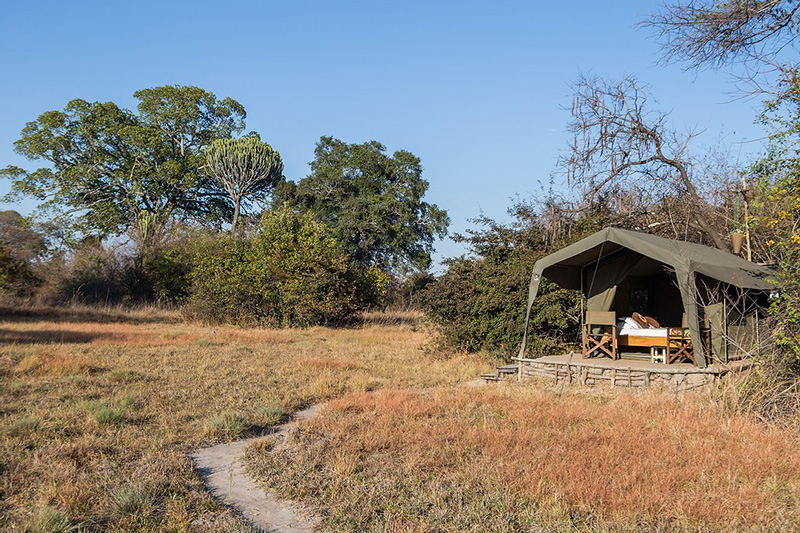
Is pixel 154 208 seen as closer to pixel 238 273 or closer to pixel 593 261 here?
pixel 238 273

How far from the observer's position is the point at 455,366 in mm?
12227

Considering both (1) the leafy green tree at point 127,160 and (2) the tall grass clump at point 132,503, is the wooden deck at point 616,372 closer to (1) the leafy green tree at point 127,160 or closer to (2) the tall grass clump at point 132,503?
(2) the tall grass clump at point 132,503

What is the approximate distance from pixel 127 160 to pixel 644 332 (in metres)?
Result: 39.1

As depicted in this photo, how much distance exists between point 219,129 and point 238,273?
78.3 ft

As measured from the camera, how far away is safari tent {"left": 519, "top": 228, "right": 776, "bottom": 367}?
900 cm

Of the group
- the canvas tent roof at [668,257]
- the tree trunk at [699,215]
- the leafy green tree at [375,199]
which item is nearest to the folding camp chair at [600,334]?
the canvas tent roof at [668,257]

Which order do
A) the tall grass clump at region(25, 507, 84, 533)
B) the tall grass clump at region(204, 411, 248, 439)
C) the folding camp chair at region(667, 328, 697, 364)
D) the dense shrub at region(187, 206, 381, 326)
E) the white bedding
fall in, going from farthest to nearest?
the dense shrub at region(187, 206, 381, 326) → the white bedding → the folding camp chair at region(667, 328, 697, 364) → the tall grass clump at region(204, 411, 248, 439) → the tall grass clump at region(25, 507, 84, 533)

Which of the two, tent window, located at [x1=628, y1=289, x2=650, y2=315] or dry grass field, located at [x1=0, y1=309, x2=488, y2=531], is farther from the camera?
tent window, located at [x1=628, y1=289, x2=650, y2=315]

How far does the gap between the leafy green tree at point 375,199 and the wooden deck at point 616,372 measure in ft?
74.1

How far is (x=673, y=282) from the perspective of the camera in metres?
9.95

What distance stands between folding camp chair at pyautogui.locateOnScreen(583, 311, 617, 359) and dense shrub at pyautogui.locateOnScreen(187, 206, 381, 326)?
1229 cm

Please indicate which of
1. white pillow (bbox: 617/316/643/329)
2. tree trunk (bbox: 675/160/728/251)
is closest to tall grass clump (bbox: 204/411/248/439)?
white pillow (bbox: 617/316/643/329)

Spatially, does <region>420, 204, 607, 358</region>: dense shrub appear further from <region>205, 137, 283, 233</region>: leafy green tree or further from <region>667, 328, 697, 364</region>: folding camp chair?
<region>205, 137, 283, 233</region>: leafy green tree

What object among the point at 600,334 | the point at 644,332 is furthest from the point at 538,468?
the point at 600,334
